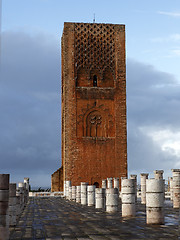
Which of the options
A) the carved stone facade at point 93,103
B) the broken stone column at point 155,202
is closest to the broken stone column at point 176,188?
the broken stone column at point 155,202

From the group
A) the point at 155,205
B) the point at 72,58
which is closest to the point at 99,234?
the point at 155,205

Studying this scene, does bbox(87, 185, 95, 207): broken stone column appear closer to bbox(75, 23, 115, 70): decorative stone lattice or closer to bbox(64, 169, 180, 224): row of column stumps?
bbox(64, 169, 180, 224): row of column stumps

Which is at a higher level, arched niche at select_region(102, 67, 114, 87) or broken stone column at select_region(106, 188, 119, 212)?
arched niche at select_region(102, 67, 114, 87)

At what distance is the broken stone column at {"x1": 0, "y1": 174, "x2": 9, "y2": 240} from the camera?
667 cm

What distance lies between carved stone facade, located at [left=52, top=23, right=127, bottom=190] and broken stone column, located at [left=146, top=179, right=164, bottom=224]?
67.8 ft

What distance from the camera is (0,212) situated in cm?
686

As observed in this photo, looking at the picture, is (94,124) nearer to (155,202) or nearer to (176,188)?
(176,188)

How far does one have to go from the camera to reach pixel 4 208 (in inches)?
272

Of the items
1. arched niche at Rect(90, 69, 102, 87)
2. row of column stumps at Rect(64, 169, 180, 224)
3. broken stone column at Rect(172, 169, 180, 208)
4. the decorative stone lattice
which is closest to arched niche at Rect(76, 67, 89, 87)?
arched niche at Rect(90, 69, 102, 87)

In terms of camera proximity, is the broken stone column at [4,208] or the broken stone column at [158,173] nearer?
the broken stone column at [4,208]

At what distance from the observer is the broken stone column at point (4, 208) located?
21.9ft

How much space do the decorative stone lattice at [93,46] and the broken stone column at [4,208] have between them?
24.1m

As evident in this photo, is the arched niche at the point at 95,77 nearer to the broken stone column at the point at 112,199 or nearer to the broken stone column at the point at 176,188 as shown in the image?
the broken stone column at the point at 176,188

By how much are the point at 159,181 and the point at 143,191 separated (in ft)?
29.1
